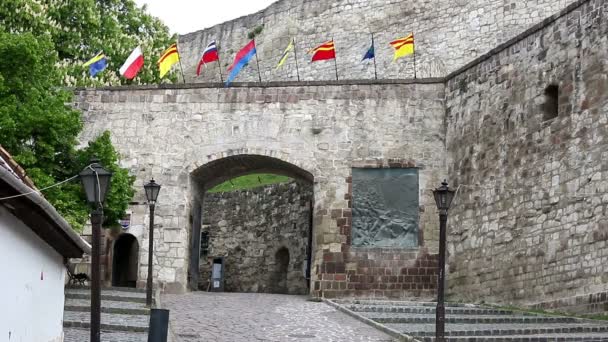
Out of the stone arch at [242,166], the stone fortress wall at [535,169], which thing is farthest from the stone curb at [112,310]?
the stone fortress wall at [535,169]

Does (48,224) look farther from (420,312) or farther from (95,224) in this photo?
(420,312)

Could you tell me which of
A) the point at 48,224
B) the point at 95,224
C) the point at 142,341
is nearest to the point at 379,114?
the point at 142,341

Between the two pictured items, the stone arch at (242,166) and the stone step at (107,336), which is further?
the stone arch at (242,166)

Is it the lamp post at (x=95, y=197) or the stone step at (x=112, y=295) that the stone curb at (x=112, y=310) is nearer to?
the stone step at (x=112, y=295)

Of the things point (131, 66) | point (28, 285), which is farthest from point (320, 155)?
point (28, 285)

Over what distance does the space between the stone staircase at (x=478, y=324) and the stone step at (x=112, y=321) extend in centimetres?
348

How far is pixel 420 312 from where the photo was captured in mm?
17422

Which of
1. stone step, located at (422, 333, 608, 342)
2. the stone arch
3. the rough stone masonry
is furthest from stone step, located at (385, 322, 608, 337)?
the stone arch

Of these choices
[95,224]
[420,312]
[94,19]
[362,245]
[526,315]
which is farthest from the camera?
[94,19]

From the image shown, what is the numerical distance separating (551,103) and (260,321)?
651cm

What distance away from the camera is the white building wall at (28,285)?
8281 mm

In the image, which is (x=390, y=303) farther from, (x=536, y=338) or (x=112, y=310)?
(x=536, y=338)

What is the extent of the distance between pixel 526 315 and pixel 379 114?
6761 mm

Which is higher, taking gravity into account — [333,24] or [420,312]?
[333,24]
